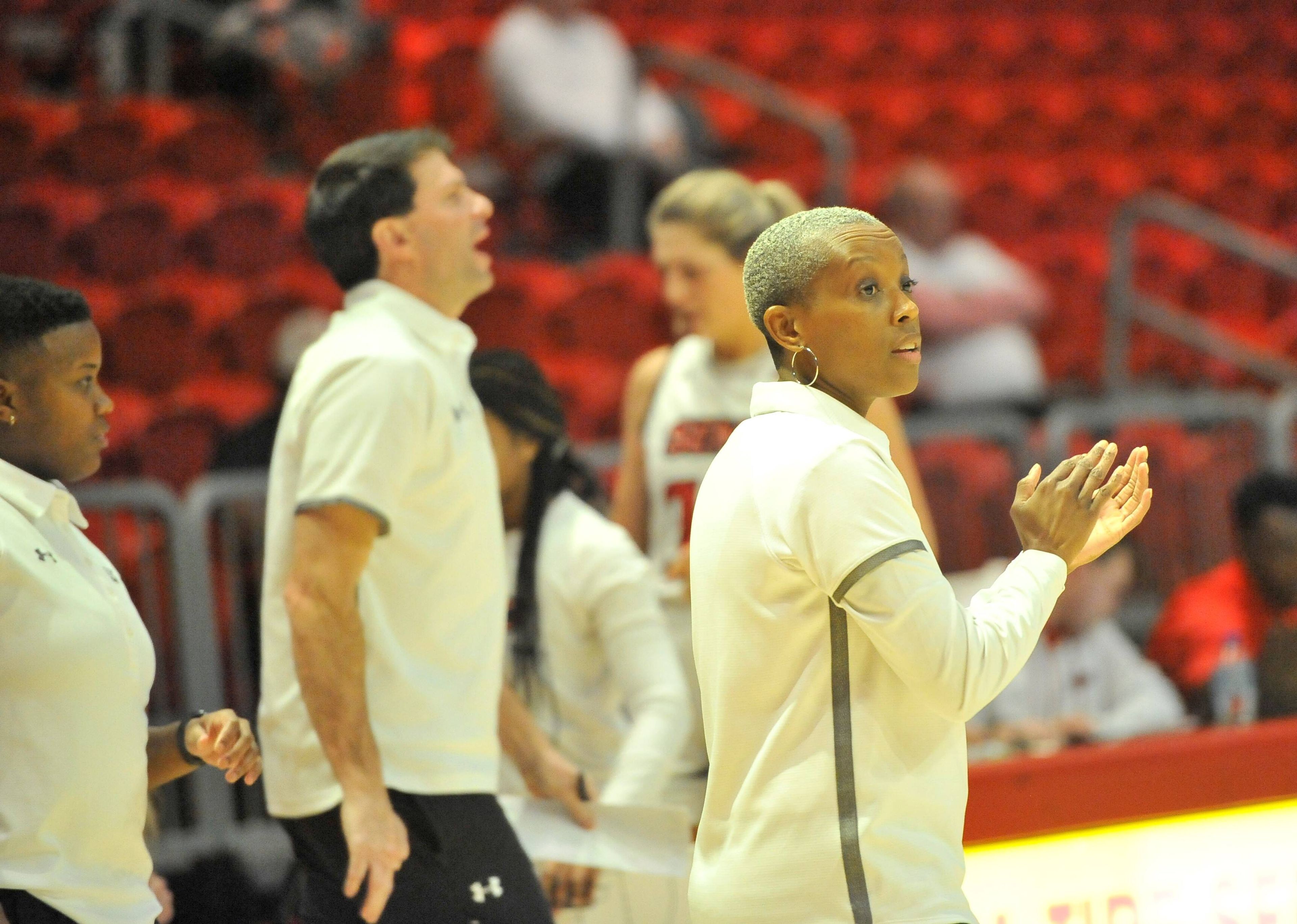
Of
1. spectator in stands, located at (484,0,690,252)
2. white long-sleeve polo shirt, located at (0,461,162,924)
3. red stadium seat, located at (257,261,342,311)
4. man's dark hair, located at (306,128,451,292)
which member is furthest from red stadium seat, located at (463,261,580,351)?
white long-sleeve polo shirt, located at (0,461,162,924)

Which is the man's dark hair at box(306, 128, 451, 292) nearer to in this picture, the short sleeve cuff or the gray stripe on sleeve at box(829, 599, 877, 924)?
the short sleeve cuff

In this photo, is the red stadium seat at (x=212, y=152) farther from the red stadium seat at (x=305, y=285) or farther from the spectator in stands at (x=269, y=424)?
the spectator in stands at (x=269, y=424)

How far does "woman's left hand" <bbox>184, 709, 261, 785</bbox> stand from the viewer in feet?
7.18

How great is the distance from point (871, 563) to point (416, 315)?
1104 millimetres

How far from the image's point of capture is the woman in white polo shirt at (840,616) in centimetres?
183

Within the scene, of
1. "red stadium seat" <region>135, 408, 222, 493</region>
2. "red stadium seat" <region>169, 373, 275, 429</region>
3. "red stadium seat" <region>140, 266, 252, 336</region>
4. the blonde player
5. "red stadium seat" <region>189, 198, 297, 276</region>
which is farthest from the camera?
"red stadium seat" <region>189, 198, 297, 276</region>

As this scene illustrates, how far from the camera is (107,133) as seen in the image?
6637 mm

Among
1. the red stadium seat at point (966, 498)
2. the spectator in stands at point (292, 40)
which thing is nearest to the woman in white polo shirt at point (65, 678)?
the red stadium seat at point (966, 498)

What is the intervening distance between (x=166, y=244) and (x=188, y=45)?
5.41ft

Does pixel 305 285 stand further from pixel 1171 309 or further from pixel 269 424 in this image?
pixel 1171 309

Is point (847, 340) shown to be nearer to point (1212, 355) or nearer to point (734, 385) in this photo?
point (734, 385)

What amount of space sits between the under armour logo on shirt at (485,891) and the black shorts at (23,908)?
679 mm

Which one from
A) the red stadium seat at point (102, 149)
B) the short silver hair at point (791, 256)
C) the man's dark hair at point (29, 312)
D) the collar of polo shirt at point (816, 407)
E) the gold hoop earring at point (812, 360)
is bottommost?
the collar of polo shirt at point (816, 407)

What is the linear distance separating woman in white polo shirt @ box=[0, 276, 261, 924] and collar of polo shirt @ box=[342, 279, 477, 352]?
53 cm
